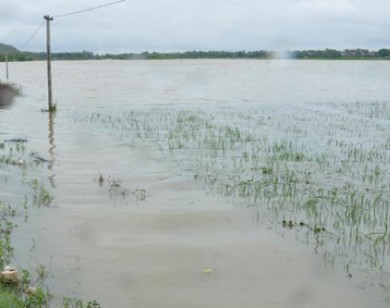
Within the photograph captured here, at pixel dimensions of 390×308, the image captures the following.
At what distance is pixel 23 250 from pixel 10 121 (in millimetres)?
16150

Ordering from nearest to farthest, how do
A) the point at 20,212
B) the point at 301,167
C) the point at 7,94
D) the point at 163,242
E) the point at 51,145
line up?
the point at 163,242 < the point at 20,212 < the point at 301,167 < the point at 51,145 < the point at 7,94

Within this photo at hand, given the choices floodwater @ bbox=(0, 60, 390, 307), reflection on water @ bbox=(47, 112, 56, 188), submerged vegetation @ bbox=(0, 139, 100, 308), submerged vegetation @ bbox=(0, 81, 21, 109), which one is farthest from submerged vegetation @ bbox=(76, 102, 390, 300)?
submerged vegetation @ bbox=(0, 81, 21, 109)

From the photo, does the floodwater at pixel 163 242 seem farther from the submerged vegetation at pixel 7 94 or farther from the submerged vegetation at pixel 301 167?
the submerged vegetation at pixel 7 94

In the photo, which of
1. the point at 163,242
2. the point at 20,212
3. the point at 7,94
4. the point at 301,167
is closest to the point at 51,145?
the point at 20,212

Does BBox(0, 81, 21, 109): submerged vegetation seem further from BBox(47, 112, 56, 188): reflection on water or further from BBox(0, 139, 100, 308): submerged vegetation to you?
BBox(0, 139, 100, 308): submerged vegetation

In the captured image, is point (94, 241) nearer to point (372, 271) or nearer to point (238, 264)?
point (238, 264)

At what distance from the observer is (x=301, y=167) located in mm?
11656

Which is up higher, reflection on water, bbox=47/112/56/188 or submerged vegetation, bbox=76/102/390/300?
submerged vegetation, bbox=76/102/390/300

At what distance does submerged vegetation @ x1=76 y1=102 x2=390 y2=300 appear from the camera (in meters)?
7.20

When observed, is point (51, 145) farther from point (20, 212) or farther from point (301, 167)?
point (301, 167)

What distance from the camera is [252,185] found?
1000cm

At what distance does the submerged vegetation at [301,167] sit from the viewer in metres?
7.20

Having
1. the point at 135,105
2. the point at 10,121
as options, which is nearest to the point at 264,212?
the point at 10,121

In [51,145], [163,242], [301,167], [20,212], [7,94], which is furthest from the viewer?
[7,94]
